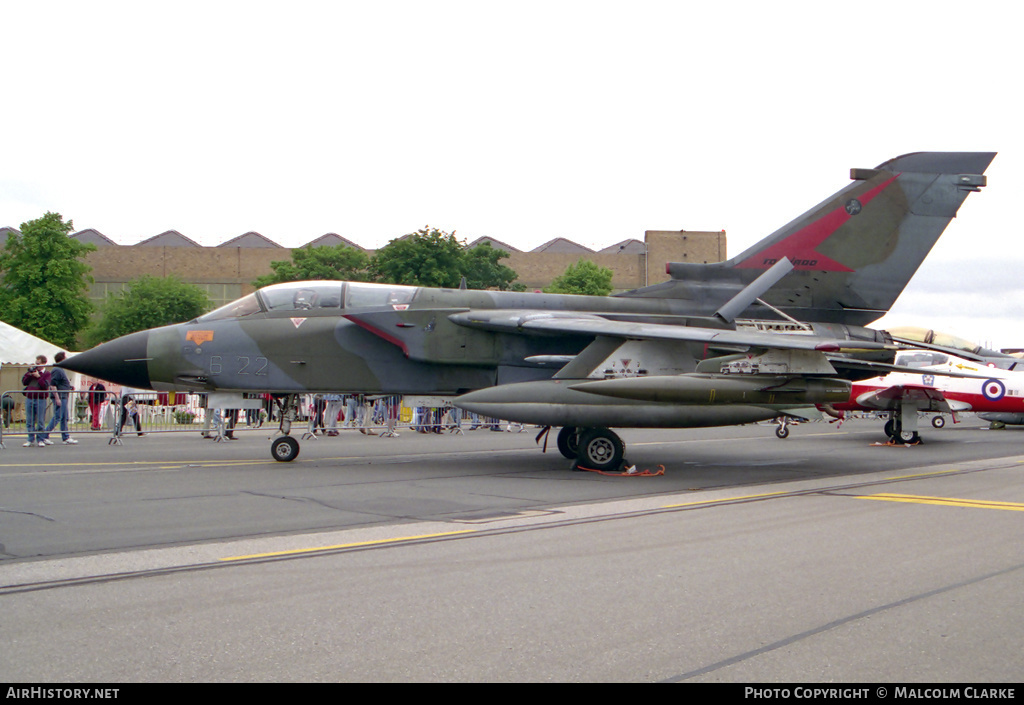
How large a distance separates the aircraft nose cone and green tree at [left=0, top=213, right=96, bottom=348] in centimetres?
3967

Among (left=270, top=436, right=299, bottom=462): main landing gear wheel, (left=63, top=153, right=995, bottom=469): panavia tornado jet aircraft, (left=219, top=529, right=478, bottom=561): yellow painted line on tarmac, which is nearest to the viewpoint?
(left=219, top=529, right=478, bottom=561): yellow painted line on tarmac

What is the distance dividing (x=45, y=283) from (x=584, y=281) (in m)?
33.4

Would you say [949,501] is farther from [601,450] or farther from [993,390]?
[993,390]

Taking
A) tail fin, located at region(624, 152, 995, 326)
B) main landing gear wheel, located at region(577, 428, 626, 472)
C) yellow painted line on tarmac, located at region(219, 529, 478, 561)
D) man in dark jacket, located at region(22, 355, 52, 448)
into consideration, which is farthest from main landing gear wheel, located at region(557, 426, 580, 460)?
man in dark jacket, located at region(22, 355, 52, 448)

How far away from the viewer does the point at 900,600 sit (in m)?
4.89

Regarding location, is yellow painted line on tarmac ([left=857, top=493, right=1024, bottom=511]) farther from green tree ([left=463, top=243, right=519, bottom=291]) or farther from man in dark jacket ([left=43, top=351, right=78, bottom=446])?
green tree ([left=463, top=243, right=519, bottom=291])

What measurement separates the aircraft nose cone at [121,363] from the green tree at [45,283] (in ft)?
130

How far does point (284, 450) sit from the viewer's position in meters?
12.7

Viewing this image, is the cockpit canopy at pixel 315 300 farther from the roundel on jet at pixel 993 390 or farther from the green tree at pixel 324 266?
the green tree at pixel 324 266

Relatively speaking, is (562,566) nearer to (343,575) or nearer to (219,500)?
(343,575)

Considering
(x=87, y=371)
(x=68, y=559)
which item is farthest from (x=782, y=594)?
(x=87, y=371)

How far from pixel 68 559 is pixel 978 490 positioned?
33.7ft

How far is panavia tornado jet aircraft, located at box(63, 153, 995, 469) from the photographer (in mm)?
11555
